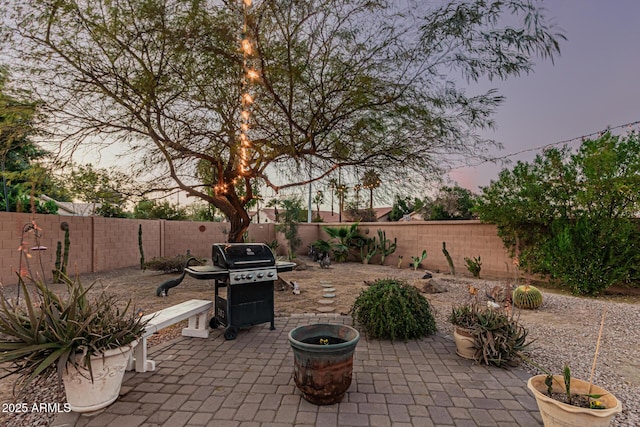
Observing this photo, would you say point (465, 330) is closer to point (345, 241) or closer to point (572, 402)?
point (572, 402)

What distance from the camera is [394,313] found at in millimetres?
4250

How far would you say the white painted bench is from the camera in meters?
3.29

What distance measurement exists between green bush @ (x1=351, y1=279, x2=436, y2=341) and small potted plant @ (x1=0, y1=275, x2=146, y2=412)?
2.77 m

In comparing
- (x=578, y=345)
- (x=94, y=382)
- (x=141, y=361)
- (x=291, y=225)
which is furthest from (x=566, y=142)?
(x=291, y=225)

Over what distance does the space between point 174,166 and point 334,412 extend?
579 centimetres

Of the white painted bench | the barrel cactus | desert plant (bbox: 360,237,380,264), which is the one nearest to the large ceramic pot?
the white painted bench

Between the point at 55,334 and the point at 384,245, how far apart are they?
11762 millimetres

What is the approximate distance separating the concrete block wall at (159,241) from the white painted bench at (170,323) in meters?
4.50

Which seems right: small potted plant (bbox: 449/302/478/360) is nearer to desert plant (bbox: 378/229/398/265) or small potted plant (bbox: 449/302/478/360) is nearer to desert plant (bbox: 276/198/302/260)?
desert plant (bbox: 378/229/398/265)

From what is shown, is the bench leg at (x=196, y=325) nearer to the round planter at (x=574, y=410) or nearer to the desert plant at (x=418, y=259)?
the round planter at (x=574, y=410)

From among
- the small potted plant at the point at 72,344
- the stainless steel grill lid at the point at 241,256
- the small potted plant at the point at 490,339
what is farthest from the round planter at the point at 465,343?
the small potted plant at the point at 72,344

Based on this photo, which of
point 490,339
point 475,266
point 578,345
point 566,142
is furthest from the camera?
point 475,266

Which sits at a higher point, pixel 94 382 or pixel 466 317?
pixel 466 317

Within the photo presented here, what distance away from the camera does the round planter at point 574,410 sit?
6.63ft
